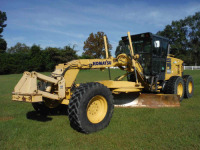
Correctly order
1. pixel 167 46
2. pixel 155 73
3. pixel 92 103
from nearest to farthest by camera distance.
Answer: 1. pixel 92 103
2. pixel 155 73
3. pixel 167 46

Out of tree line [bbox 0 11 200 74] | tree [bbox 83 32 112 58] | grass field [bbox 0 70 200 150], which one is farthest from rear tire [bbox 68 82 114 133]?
tree [bbox 83 32 112 58]

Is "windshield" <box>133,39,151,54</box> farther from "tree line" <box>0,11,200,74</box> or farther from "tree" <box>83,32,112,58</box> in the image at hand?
"tree" <box>83,32,112,58</box>

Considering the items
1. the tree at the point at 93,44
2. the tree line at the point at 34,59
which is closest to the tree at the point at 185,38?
the tree at the point at 93,44

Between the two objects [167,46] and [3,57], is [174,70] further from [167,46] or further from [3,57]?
[3,57]

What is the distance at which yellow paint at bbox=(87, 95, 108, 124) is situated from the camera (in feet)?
17.9

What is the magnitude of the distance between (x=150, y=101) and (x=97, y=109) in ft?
9.97

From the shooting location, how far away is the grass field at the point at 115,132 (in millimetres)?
4371

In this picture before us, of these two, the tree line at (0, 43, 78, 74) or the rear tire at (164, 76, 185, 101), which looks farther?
the tree line at (0, 43, 78, 74)

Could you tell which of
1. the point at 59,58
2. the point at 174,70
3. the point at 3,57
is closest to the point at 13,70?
the point at 3,57

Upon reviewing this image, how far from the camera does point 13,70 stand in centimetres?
3631

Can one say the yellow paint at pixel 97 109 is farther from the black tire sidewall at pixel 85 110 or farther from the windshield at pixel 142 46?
the windshield at pixel 142 46

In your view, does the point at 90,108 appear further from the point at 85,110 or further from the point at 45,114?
the point at 45,114

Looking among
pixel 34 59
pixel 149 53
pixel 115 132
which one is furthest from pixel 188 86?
pixel 34 59

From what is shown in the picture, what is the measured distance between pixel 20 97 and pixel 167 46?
22.8ft
